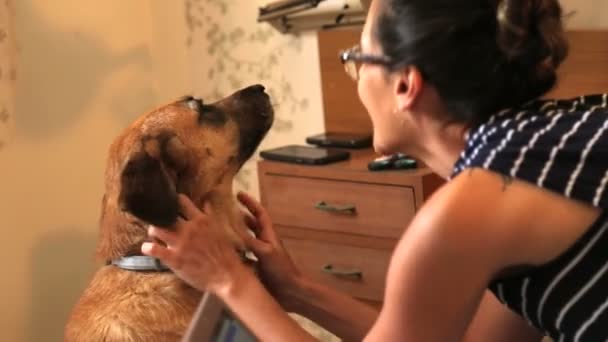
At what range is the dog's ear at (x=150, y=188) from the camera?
121 centimetres

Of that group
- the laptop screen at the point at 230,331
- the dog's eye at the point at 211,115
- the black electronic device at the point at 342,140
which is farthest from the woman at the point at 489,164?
the black electronic device at the point at 342,140

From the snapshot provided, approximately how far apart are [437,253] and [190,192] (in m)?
0.63

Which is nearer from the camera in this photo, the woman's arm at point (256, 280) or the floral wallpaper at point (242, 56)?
the woman's arm at point (256, 280)

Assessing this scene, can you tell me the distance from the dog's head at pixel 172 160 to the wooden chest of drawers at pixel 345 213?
0.36 metres

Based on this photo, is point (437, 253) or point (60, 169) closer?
point (437, 253)

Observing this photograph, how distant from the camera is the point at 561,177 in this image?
887 millimetres

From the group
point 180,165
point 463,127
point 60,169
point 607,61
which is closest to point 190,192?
point 180,165

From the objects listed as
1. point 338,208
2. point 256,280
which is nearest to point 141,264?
point 256,280

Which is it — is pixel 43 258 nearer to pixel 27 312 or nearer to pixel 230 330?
pixel 27 312

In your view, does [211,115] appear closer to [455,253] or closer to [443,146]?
[443,146]

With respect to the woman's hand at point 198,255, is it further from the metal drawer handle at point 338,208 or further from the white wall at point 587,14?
the white wall at point 587,14

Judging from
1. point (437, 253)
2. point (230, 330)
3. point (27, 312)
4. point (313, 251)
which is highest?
point (437, 253)

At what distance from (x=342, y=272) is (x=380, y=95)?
3.18 feet

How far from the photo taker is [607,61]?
182 cm
